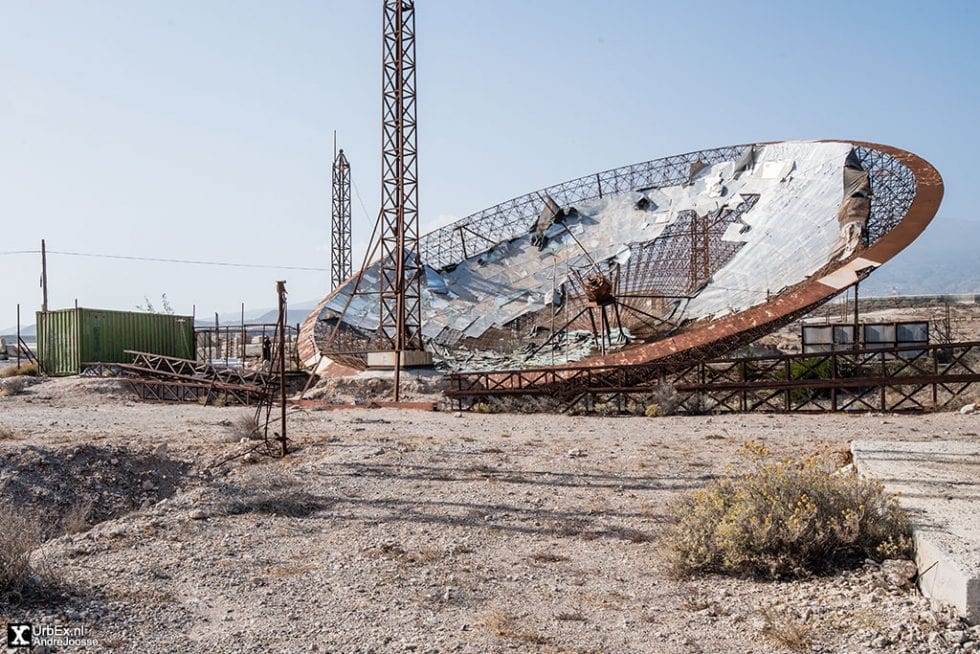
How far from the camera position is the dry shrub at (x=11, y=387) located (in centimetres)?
2700

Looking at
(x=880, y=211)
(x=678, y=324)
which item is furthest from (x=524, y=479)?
(x=880, y=211)

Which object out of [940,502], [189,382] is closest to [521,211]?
[189,382]

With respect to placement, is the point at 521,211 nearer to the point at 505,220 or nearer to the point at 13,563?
the point at 505,220

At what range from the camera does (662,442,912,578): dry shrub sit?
6.68 metres

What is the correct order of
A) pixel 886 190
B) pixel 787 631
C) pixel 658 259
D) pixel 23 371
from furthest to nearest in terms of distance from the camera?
pixel 23 371 < pixel 658 259 < pixel 886 190 < pixel 787 631

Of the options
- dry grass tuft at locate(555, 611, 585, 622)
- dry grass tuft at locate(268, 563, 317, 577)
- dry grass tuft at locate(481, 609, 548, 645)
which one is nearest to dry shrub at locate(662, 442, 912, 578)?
dry grass tuft at locate(555, 611, 585, 622)

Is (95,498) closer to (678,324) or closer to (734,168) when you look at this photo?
(678,324)

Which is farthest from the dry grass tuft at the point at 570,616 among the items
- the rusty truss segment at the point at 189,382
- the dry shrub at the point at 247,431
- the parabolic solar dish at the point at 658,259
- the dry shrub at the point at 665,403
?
the rusty truss segment at the point at 189,382

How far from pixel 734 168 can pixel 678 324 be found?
326 inches

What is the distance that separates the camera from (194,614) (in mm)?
6051

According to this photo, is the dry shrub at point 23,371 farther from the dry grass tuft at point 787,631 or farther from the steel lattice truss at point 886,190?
the dry grass tuft at point 787,631

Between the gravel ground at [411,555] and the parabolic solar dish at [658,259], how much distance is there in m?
6.84

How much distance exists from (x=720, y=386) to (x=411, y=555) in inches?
525

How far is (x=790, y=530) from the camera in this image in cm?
668
